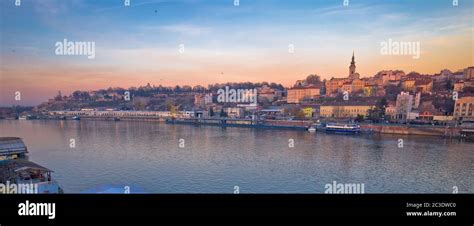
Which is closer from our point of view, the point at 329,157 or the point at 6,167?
the point at 6,167

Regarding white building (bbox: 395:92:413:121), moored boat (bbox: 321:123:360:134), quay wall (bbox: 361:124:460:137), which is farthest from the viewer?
moored boat (bbox: 321:123:360:134)

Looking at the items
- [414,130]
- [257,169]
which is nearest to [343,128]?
[414,130]

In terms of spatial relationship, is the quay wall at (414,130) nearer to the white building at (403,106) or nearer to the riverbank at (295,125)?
the riverbank at (295,125)

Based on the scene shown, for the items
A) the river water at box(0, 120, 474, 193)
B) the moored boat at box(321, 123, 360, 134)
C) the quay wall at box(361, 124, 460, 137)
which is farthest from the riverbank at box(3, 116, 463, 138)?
the river water at box(0, 120, 474, 193)

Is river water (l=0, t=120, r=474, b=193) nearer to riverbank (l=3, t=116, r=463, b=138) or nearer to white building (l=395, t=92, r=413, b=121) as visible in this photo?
riverbank (l=3, t=116, r=463, b=138)

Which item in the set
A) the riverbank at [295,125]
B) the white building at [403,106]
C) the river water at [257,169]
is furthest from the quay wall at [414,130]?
the river water at [257,169]

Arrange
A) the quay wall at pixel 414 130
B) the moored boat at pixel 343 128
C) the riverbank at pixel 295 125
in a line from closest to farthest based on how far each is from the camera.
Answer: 1. the quay wall at pixel 414 130
2. the riverbank at pixel 295 125
3. the moored boat at pixel 343 128

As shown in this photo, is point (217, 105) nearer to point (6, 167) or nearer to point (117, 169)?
point (117, 169)

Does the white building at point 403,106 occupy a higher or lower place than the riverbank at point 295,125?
higher

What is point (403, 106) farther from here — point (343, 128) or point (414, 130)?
point (343, 128)

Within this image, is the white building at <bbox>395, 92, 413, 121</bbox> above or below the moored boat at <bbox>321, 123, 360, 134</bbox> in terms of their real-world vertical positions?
above
